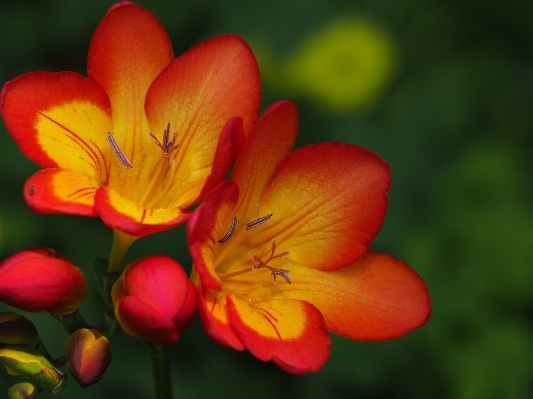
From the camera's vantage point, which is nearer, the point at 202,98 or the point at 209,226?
the point at 209,226

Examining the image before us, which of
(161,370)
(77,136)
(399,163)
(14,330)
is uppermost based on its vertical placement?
(77,136)

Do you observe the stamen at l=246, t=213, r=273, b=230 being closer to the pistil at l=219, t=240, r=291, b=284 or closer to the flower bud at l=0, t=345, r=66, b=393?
the pistil at l=219, t=240, r=291, b=284

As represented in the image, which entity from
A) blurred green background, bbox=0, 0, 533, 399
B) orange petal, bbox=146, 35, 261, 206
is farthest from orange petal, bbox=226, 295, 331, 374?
blurred green background, bbox=0, 0, 533, 399

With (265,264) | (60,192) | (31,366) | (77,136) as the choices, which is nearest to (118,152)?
(77,136)

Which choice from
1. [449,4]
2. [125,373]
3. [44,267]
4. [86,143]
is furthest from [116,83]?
[449,4]

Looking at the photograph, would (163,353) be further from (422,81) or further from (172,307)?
(422,81)

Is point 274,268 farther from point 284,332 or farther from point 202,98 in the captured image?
point 202,98

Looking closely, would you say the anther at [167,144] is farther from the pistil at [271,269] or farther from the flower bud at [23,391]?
the flower bud at [23,391]
